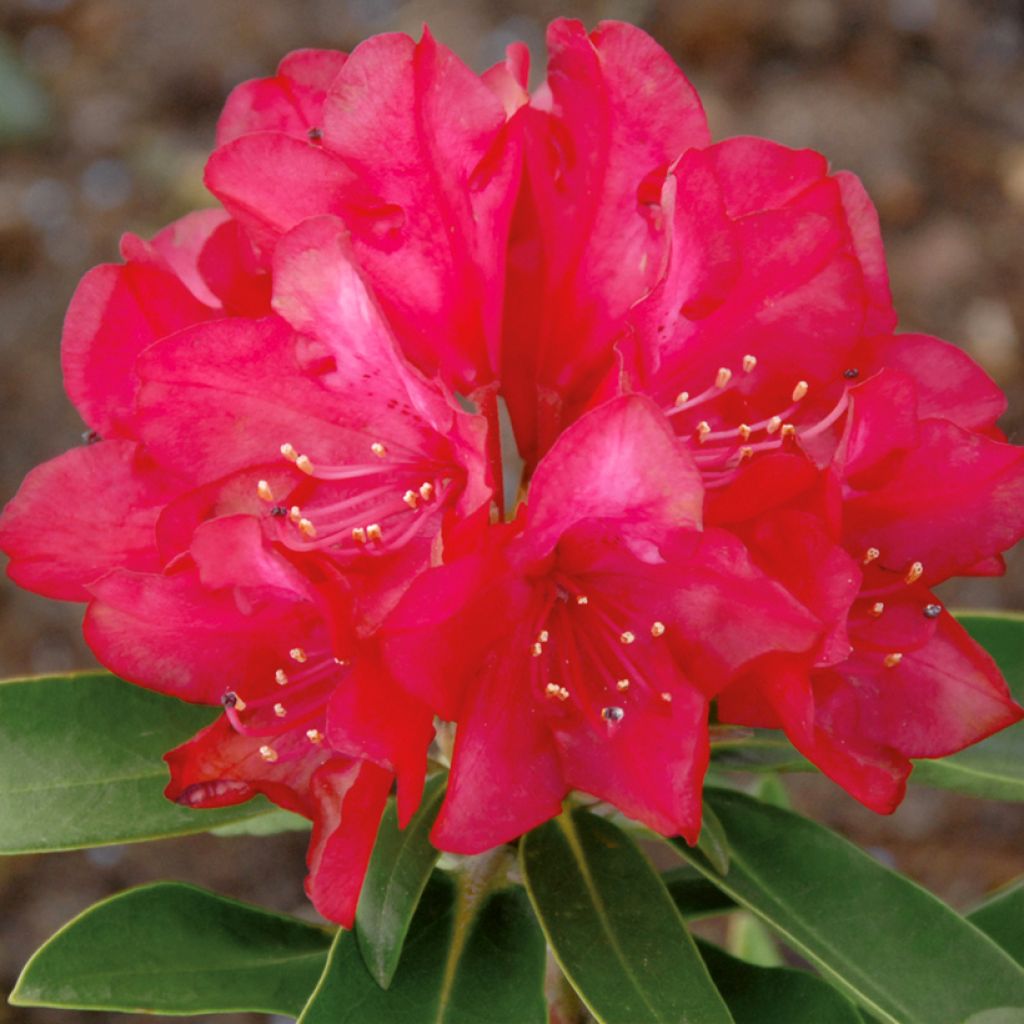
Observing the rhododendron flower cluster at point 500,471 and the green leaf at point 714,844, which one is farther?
the green leaf at point 714,844

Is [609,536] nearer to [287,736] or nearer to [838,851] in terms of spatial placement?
[287,736]

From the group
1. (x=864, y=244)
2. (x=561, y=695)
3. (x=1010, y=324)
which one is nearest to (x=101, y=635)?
(x=561, y=695)

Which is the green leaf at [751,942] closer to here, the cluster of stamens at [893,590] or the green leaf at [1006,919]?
the green leaf at [1006,919]

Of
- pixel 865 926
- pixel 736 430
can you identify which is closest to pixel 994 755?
pixel 865 926

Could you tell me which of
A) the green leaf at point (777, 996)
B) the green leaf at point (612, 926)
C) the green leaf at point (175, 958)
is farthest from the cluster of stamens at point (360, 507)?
the green leaf at point (777, 996)

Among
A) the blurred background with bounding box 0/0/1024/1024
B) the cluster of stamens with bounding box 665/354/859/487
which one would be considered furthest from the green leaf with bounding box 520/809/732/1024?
the blurred background with bounding box 0/0/1024/1024

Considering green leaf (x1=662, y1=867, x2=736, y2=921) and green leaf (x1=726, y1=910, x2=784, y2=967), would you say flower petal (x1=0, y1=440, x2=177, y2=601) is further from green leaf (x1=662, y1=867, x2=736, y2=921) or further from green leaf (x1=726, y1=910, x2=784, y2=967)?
green leaf (x1=726, y1=910, x2=784, y2=967)
